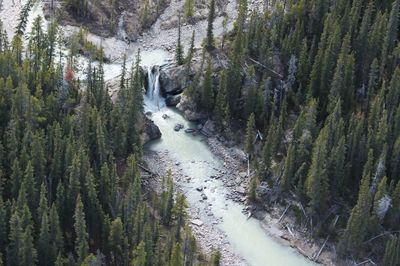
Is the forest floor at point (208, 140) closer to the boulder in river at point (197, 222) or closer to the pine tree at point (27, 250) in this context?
the boulder in river at point (197, 222)

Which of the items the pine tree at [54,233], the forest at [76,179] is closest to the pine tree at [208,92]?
the forest at [76,179]

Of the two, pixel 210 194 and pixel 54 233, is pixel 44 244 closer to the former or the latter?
pixel 54 233

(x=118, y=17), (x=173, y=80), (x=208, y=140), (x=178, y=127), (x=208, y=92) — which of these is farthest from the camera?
(x=118, y=17)

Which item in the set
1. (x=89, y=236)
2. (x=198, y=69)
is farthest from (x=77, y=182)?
(x=198, y=69)

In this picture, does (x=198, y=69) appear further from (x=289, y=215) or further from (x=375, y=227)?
(x=375, y=227)

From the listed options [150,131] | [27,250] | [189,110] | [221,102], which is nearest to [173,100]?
[189,110]

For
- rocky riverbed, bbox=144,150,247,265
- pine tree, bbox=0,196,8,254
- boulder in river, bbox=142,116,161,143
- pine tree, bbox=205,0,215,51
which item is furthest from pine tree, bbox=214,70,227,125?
pine tree, bbox=0,196,8,254

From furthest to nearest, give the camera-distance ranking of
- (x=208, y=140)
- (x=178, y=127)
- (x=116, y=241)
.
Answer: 1. (x=178, y=127)
2. (x=208, y=140)
3. (x=116, y=241)
